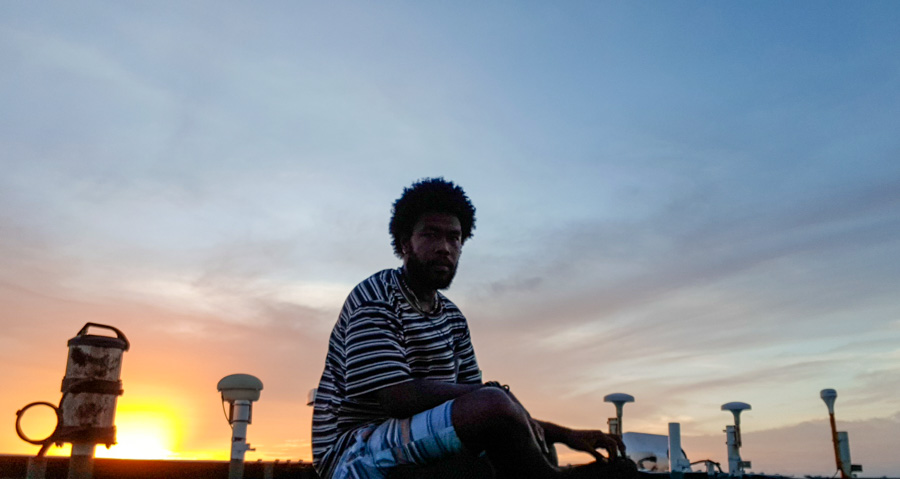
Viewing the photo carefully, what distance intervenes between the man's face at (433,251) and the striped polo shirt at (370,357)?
0.34 ft

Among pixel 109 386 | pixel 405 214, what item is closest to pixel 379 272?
pixel 405 214

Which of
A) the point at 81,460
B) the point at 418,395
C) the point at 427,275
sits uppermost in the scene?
the point at 427,275

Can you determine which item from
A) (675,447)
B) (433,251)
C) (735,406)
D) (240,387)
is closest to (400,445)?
(433,251)

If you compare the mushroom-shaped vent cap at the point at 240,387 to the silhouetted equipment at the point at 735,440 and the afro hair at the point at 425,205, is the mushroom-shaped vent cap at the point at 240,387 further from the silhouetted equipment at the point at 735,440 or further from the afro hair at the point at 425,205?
the silhouetted equipment at the point at 735,440

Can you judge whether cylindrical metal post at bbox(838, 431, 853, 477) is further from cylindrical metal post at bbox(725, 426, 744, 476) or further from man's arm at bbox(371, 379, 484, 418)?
man's arm at bbox(371, 379, 484, 418)

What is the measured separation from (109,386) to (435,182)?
3422 millimetres

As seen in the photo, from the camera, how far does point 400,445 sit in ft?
8.65

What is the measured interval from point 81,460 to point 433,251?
376 cm

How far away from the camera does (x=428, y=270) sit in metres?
3.36

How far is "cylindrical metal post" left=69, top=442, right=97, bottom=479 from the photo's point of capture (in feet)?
17.8

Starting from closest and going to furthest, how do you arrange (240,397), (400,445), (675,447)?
(400,445) → (240,397) → (675,447)

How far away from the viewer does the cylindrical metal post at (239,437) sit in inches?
259

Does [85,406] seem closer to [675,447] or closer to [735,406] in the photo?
[675,447]

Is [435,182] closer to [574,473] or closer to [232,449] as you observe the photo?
[574,473]
